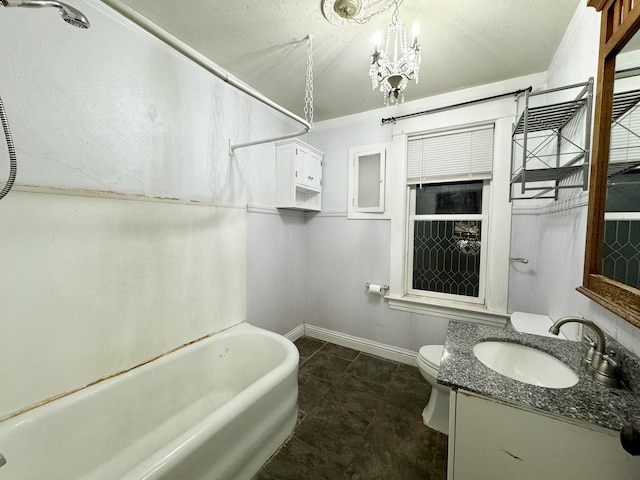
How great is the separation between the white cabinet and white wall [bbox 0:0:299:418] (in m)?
0.60

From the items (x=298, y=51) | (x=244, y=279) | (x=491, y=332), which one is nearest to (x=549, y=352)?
(x=491, y=332)

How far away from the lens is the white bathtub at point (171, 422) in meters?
0.96

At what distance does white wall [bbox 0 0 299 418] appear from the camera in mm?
1040

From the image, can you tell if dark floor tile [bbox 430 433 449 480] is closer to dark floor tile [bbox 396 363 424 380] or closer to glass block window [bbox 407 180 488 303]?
dark floor tile [bbox 396 363 424 380]

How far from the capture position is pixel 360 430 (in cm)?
158

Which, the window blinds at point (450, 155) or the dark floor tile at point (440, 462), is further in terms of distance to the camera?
the window blinds at point (450, 155)

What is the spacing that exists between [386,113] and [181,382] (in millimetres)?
2721

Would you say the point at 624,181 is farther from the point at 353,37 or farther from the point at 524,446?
the point at 353,37

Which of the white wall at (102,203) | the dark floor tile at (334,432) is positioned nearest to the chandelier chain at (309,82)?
the white wall at (102,203)

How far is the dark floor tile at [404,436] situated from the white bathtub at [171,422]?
1.79 feet

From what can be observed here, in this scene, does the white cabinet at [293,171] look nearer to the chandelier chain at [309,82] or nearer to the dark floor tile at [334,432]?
the chandelier chain at [309,82]

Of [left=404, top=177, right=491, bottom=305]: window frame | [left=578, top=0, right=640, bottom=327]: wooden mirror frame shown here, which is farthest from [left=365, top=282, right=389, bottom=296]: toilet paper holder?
[left=578, top=0, right=640, bottom=327]: wooden mirror frame

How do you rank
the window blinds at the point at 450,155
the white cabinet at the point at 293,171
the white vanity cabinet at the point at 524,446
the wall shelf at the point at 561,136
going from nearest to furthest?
the white vanity cabinet at the point at 524,446 < the wall shelf at the point at 561,136 < the window blinds at the point at 450,155 < the white cabinet at the point at 293,171

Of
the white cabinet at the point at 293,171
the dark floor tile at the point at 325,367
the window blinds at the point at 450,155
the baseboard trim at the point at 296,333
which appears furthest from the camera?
the baseboard trim at the point at 296,333
